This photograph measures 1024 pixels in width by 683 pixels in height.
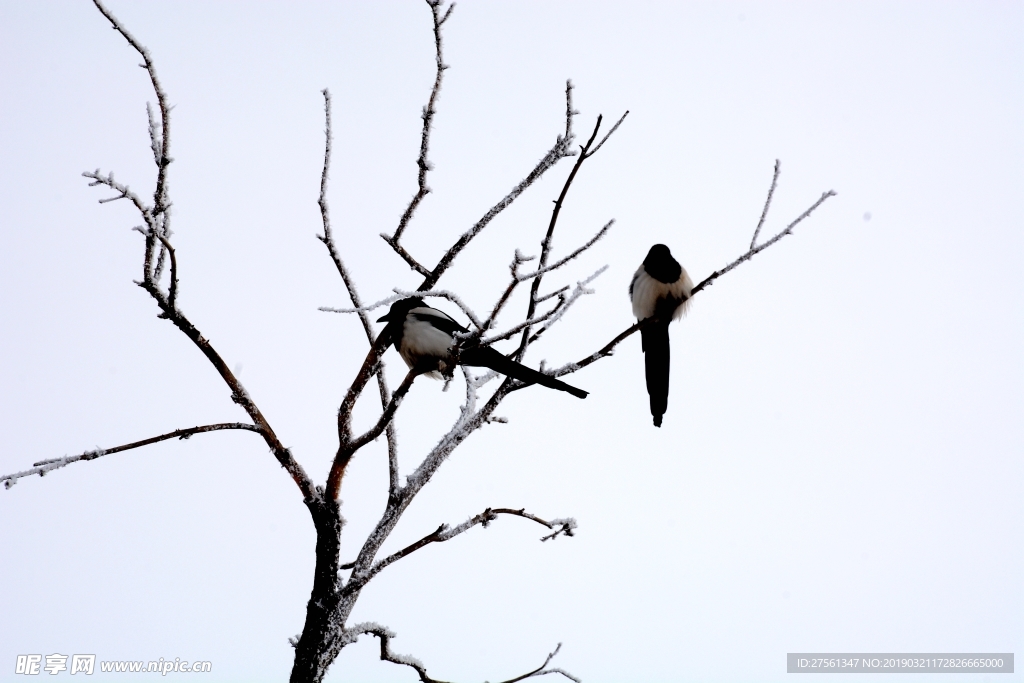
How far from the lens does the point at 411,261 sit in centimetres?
254

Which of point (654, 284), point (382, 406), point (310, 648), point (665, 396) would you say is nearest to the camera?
point (310, 648)

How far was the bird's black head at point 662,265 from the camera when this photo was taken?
434 cm

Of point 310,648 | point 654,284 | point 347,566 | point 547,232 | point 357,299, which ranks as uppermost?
point 654,284

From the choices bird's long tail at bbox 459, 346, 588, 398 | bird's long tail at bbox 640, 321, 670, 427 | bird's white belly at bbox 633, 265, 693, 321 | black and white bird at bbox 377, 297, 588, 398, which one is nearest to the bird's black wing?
black and white bird at bbox 377, 297, 588, 398

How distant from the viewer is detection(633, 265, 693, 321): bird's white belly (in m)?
4.32

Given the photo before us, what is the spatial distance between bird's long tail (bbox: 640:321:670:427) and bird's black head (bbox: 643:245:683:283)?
24 cm

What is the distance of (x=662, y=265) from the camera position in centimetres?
441

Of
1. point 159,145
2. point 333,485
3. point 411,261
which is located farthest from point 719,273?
point 159,145

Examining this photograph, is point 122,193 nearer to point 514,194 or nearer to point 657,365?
point 514,194

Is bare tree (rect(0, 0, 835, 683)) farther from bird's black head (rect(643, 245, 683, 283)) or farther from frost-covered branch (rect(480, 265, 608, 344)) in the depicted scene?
bird's black head (rect(643, 245, 683, 283))

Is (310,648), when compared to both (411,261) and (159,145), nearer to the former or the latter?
(411,261)

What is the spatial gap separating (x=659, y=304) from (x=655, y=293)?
0.20 feet

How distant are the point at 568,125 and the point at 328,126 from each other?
0.72 meters

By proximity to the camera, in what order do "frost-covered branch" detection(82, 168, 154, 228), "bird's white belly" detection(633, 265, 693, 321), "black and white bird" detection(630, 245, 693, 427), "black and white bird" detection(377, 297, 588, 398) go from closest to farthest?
"frost-covered branch" detection(82, 168, 154, 228), "black and white bird" detection(377, 297, 588, 398), "black and white bird" detection(630, 245, 693, 427), "bird's white belly" detection(633, 265, 693, 321)
